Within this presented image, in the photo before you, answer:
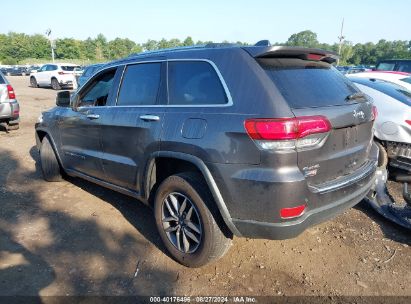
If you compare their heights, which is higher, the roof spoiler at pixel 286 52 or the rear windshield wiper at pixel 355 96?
the roof spoiler at pixel 286 52

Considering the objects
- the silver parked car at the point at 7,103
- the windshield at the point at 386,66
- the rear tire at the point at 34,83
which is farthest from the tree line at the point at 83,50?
the silver parked car at the point at 7,103

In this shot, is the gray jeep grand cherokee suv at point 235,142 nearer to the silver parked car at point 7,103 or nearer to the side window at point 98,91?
the side window at point 98,91

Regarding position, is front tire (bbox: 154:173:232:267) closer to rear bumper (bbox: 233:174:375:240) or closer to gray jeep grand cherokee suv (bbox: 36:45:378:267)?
gray jeep grand cherokee suv (bbox: 36:45:378:267)

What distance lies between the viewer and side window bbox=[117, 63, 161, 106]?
11.1 ft

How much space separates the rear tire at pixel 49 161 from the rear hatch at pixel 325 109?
11.7 feet

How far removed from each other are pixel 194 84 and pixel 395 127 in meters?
3.30

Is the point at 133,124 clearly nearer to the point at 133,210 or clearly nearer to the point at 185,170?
the point at 185,170

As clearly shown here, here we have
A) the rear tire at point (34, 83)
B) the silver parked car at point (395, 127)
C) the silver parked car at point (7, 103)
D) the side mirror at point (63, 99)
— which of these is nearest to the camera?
the side mirror at point (63, 99)

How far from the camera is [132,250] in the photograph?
3.44 metres

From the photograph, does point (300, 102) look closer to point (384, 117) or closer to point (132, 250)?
point (132, 250)

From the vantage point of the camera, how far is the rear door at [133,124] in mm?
3248

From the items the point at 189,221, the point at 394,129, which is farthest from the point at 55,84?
the point at 189,221

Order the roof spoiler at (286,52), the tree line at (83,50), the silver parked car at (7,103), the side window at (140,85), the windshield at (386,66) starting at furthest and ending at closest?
1. the tree line at (83,50)
2. the windshield at (386,66)
3. the silver parked car at (7,103)
4. the side window at (140,85)
5. the roof spoiler at (286,52)

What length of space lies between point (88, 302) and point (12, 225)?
176 centimetres
